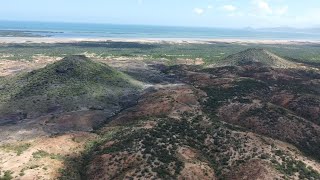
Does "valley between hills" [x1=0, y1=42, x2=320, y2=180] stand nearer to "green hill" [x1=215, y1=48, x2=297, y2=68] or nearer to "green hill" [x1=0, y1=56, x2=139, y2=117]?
"green hill" [x1=0, y1=56, x2=139, y2=117]

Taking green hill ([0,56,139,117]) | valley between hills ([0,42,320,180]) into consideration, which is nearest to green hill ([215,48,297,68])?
valley between hills ([0,42,320,180])

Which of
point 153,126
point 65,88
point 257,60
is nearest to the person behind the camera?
point 153,126

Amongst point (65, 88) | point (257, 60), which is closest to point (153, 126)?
point (65, 88)

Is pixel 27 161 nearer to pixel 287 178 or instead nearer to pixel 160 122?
pixel 160 122

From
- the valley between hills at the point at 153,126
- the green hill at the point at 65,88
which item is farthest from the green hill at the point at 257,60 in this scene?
the green hill at the point at 65,88

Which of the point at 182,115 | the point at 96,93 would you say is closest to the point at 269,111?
the point at 182,115

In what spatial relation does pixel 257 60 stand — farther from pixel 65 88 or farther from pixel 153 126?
pixel 153 126
